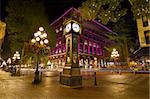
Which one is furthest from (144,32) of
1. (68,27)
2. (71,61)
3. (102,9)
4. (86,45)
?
(86,45)

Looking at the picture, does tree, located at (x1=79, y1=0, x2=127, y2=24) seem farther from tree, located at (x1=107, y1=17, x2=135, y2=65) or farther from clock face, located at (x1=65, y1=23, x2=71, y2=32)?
tree, located at (x1=107, y1=17, x2=135, y2=65)

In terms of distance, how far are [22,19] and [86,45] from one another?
36143 mm

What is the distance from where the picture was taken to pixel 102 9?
8000 millimetres

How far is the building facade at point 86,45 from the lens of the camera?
5575cm

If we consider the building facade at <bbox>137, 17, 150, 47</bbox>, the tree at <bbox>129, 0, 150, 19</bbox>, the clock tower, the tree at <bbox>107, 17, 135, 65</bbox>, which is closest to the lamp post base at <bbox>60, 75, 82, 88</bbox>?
the clock tower

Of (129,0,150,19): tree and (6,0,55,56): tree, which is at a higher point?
(6,0,55,56): tree

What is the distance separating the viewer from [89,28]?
202ft

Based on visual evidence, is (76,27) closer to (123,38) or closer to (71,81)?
(71,81)

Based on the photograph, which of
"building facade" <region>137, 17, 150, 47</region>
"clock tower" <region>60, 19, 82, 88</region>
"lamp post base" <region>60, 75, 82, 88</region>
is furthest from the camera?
"building facade" <region>137, 17, 150, 47</region>

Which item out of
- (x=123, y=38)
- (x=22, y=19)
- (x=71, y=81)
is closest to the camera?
(x=71, y=81)

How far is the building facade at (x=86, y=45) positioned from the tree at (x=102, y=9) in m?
43.9

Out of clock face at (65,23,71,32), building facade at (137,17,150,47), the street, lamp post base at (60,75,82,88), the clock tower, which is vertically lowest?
the street

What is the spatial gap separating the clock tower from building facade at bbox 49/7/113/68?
40845 millimetres

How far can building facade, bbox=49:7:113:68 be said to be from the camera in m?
55.8
